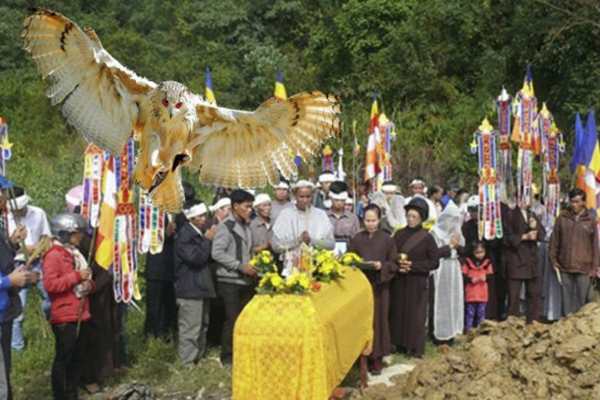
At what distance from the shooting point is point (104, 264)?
7.83 meters

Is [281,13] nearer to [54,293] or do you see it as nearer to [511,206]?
[511,206]

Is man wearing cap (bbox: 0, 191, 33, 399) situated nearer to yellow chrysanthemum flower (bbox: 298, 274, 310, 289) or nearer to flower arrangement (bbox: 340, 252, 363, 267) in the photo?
yellow chrysanthemum flower (bbox: 298, 274, 310, 289)

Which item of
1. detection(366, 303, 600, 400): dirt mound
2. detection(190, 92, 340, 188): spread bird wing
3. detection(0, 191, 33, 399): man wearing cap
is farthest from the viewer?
detection(366, 303, 600, 400): dirt mound

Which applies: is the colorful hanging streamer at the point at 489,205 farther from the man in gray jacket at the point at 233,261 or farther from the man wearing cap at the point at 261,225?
the man in gray jacket at the point at 233,261

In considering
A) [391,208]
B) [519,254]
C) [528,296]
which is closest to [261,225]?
[391,208]

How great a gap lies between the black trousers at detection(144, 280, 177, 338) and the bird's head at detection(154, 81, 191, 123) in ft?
17.5

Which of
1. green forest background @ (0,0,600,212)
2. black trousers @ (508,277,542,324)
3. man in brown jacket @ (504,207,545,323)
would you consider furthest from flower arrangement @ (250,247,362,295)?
green forest background @ (0,0,600,212)

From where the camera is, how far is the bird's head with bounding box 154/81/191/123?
4.38 m

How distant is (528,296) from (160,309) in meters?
4.62

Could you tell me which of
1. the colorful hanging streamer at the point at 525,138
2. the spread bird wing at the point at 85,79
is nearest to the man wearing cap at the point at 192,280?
the spread bird wing at the point at 85,79

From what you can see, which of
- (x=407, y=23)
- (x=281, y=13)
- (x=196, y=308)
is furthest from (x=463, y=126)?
(x=196, y=308)

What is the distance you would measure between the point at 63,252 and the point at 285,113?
3.24 m

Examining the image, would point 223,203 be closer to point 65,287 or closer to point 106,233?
point 106,233

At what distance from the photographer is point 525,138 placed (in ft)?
39.5
